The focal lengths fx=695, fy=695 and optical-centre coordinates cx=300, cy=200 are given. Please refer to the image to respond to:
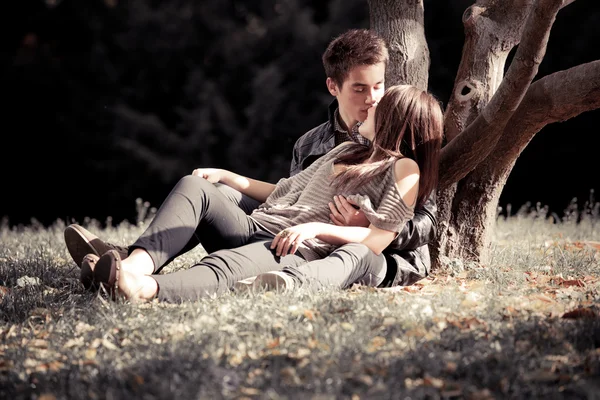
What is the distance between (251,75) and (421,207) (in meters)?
13.2

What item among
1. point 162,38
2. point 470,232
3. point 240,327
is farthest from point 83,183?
point 240,327

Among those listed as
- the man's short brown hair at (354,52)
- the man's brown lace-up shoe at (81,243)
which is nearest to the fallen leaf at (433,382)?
the man's brown lace-up shoe at (81,243)

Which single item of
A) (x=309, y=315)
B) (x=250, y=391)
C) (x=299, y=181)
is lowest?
(x=250, y=391)

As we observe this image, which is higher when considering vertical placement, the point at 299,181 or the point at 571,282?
the point at 299,181

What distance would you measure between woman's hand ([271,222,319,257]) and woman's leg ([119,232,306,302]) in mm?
92

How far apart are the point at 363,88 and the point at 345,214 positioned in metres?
1.02

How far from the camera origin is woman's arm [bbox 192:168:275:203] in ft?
13.9

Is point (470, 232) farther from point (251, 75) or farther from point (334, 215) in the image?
point (251, 75)

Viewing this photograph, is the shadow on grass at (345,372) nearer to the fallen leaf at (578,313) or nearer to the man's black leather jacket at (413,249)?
the fallen leaf at (578,313)

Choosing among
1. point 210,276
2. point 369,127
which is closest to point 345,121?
point 369,127

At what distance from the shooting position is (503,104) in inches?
156

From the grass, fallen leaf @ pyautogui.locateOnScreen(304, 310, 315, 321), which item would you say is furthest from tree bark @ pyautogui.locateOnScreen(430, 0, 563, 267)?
fallen leaf @ pyautogui.locateOnScreen(304, 310, 315, 321)

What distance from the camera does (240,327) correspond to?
9.38 feet

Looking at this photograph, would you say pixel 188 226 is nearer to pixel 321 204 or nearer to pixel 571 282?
pixel 321 204
